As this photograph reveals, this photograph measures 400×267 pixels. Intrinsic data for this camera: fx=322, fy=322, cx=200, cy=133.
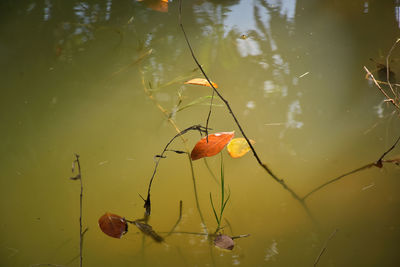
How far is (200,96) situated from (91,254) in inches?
26.4

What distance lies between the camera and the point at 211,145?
3.71 ft

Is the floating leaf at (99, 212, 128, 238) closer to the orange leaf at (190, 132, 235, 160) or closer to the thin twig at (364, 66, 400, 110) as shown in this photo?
the orange leaf at (190, 132, 235, 160)

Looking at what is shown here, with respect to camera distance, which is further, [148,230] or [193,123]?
[193,123]

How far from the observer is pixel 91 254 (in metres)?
1.02

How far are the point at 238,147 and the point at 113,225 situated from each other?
0.49 m

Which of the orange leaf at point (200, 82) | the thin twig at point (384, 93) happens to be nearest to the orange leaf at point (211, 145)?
the orange leaf at point (200, 82)

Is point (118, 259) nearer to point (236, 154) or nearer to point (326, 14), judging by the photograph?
point (236, 154)

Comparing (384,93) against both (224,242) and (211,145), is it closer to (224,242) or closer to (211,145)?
(211,145)

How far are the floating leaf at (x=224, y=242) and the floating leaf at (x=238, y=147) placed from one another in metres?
0.28

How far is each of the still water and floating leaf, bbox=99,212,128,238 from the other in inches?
1.0

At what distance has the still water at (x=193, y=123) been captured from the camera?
1.03 m

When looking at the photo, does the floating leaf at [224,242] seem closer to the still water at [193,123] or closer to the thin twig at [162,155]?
the still water at [193,123]

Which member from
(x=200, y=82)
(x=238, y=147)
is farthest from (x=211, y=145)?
(x=200, y=82)

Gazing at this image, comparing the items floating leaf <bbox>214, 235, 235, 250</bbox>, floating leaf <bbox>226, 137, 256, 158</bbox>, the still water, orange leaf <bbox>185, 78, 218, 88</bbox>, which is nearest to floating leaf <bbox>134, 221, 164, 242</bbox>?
the still water
